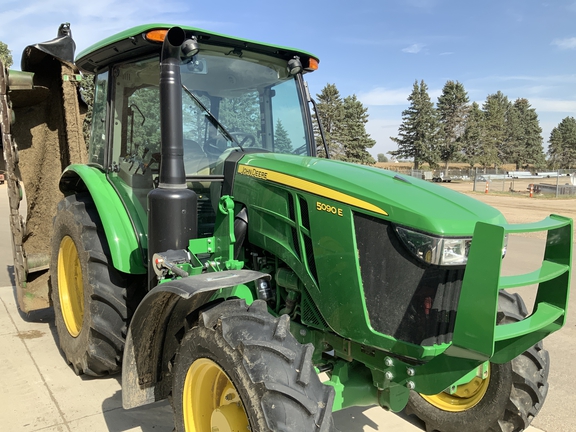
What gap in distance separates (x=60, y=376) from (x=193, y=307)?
1.91m

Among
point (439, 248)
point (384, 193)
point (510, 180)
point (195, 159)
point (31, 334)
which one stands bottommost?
point (510, 180)

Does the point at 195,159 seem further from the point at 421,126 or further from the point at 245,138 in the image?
the point at 421,126

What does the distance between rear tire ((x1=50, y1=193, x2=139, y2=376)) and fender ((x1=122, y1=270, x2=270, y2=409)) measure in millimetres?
732

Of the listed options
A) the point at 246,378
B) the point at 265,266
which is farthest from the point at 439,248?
the point at 265,266

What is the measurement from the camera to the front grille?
2.20m

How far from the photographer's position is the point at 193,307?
8.54ft

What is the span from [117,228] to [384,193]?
197 centimetres

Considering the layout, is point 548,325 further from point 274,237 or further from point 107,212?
point 107,212

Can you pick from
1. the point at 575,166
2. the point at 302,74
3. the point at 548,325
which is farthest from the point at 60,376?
the point at 575,166

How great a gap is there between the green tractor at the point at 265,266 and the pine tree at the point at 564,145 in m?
84.5

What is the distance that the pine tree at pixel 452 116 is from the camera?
57719mm

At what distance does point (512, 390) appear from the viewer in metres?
2.84

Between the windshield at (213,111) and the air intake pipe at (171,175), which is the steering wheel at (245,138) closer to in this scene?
the windshield at (213,111)

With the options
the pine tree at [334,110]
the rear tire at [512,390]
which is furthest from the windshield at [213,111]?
the pine tree at [334,110]
